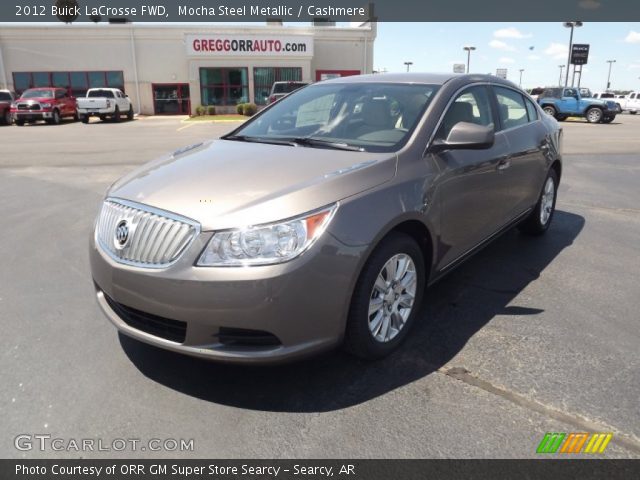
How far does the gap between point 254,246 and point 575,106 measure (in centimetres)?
3188

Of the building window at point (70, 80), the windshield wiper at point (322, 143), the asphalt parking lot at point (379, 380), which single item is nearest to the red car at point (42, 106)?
the building window at point (70, 80)

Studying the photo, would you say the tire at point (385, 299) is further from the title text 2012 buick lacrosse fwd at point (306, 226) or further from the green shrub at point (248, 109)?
the green shrub at point (248, 109)

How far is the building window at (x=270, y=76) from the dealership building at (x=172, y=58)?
67 millimetres

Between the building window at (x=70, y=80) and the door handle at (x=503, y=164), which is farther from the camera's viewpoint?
the building window at (x=70, y=80)

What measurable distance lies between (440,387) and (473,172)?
5.54 ft

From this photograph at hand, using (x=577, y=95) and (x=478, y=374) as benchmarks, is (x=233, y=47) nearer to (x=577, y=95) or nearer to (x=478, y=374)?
(x=577, y=95)

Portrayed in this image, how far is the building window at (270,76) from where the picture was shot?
3584 cm

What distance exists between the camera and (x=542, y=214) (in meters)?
5.77

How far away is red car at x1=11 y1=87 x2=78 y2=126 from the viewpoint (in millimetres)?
26219

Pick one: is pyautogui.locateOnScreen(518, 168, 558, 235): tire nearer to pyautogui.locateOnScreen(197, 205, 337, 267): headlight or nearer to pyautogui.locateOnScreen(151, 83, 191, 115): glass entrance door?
pyautogui.locateOnScreen(197, 205, 337, 267): headlight

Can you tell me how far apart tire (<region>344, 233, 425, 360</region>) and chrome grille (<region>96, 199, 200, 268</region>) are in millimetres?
974

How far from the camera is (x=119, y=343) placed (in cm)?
342

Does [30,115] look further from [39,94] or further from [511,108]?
[511,108]
